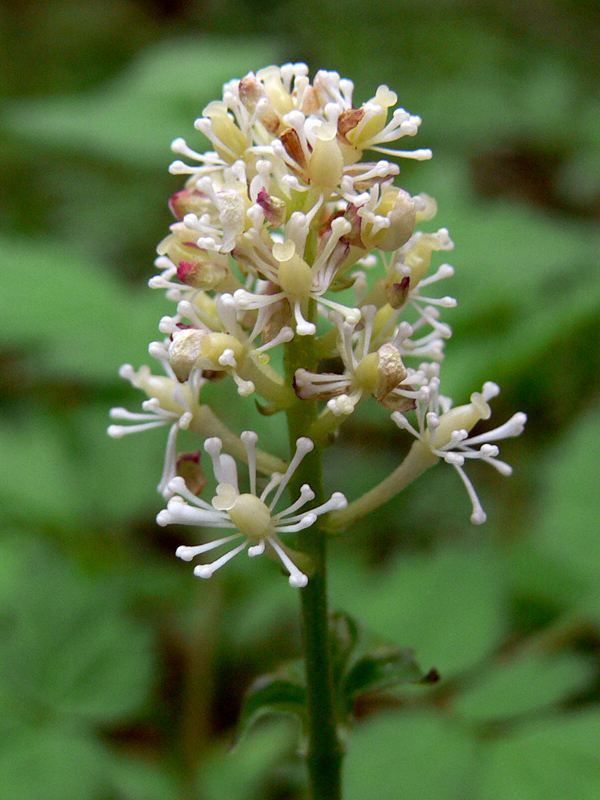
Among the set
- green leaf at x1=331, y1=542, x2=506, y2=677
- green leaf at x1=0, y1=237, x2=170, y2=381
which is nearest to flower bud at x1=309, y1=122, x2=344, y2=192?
green leaf at x1=0, y1=237, x2=170, y2=381

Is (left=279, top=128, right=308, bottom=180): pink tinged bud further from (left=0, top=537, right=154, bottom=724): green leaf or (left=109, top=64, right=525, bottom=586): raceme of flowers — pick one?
(left=0, top=537, right=154, bottom=724): green leaf

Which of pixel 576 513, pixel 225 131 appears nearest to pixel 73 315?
pixel 225 131

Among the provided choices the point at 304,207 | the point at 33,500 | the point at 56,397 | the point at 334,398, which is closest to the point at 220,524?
the point at 334,398

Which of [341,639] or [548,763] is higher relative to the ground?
[341,639]

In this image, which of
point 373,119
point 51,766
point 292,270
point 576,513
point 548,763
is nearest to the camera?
point 292,270

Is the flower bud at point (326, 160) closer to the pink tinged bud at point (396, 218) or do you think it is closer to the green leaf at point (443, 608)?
the pink tinged bud at point (396, 218)

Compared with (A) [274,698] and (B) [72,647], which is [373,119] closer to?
(A) [274,698]
